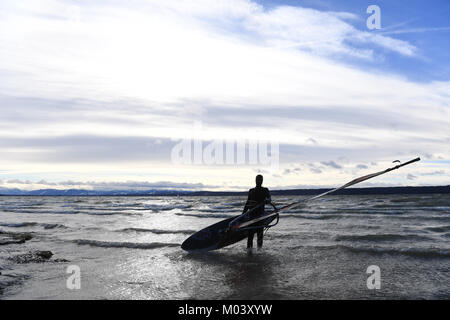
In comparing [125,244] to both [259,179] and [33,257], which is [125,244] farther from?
[259,179]

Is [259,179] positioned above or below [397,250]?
above

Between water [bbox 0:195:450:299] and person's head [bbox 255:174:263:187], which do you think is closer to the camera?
water [bbox 0:195:450:299]

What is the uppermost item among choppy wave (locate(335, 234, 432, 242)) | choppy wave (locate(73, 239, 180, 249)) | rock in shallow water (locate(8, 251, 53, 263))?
rock in shallow water (locate(8, 251, 53, 263))

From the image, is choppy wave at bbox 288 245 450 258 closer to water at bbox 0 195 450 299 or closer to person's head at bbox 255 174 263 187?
water at bbox 0 195 450 299

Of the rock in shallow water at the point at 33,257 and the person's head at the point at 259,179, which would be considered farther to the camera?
the person's head at the point at 259,179

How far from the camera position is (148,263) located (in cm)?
916

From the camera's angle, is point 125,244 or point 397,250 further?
point 125,244

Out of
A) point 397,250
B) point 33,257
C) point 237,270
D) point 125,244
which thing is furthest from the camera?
point 125,244

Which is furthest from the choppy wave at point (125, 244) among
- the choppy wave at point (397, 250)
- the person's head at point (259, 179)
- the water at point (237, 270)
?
the choppy wave at point (397, 250)

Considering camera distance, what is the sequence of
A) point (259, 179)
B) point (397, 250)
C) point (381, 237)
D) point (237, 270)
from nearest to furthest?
point (237, 270), point (259, 179), point (397, 250), point (381, 237)

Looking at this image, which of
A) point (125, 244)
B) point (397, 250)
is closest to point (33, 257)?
point (125, 244)

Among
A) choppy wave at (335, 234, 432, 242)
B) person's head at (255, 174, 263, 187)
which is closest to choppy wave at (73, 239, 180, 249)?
person's head at (255, 174, 263, 187)

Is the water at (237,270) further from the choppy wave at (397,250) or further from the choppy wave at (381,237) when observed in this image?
the choppy wave at (381,237)
